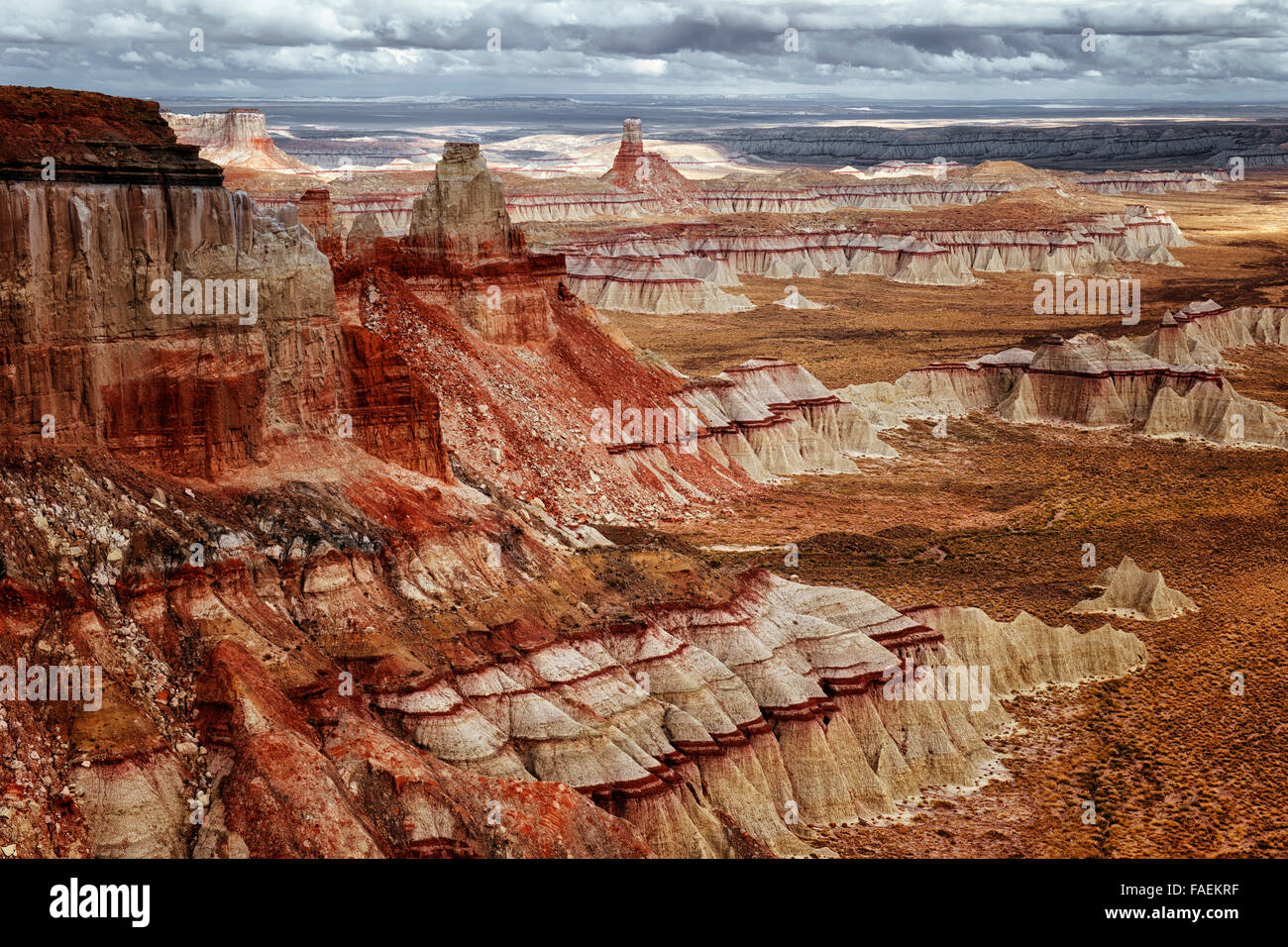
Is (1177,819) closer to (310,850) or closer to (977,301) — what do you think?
(310,850)

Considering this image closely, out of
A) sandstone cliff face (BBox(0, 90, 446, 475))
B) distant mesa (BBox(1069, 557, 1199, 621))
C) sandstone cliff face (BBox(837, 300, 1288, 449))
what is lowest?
distant mesa (BBox(1069, 557, 1199, 621))

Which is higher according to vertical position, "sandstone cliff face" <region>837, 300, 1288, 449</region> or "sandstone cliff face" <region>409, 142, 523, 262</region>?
"sandstone cliff face" <region>409, 142, 523, 262</region>

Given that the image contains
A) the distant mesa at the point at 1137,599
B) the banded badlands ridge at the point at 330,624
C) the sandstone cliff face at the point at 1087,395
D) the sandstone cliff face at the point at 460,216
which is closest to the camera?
the banded badlands ridge at the point at 330,624

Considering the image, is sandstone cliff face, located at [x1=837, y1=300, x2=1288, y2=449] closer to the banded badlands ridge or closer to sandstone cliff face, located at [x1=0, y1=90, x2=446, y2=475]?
the banded badlands ridge

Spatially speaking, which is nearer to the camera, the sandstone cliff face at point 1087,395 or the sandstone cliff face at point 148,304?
the sandstone cliff face at point 148,304

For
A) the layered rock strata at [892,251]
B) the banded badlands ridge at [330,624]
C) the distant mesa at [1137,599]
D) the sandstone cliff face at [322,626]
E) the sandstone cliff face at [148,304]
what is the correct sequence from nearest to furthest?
the sandstone cliff face at [322,626] → the banded badlands ridge at [330,624] → the sandstone cliff face at [148,304] → the distant mesa at [1137,599] → the layered rock strata at [892,251]

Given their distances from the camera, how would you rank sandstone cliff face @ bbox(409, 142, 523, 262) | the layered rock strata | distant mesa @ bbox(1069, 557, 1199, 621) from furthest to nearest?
the layered rock strata, sandstone cliff face @ bbox(409, 142, 523, 262), distant mesa @ bbox(1069, 557, 1199, 621)

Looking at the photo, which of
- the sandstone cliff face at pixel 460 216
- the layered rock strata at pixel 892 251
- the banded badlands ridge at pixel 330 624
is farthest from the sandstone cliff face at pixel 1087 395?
the layered rock strata at pixel 892 251

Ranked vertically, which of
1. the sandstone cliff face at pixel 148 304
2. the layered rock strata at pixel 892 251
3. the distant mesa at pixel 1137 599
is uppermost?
the sandstone cliff face at pixel 148 304

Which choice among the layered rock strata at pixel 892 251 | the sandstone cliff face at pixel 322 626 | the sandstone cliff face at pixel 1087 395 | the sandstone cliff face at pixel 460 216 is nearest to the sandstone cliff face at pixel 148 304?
the sandstone cliff face at pixel 322 626

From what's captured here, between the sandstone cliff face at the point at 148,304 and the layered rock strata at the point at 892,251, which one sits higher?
the sandstone cliff face at the point at 148,304

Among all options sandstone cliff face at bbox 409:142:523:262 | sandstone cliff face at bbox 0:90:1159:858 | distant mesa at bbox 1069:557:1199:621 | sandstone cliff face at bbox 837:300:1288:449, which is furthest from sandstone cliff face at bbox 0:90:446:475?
sandstone cliff face at bbox 837:300:1288:449

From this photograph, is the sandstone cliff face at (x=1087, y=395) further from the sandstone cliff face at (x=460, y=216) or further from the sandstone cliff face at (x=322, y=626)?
the sandstone cliff face at (x=322, y=626)

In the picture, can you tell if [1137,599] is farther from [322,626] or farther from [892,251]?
[892,251]
